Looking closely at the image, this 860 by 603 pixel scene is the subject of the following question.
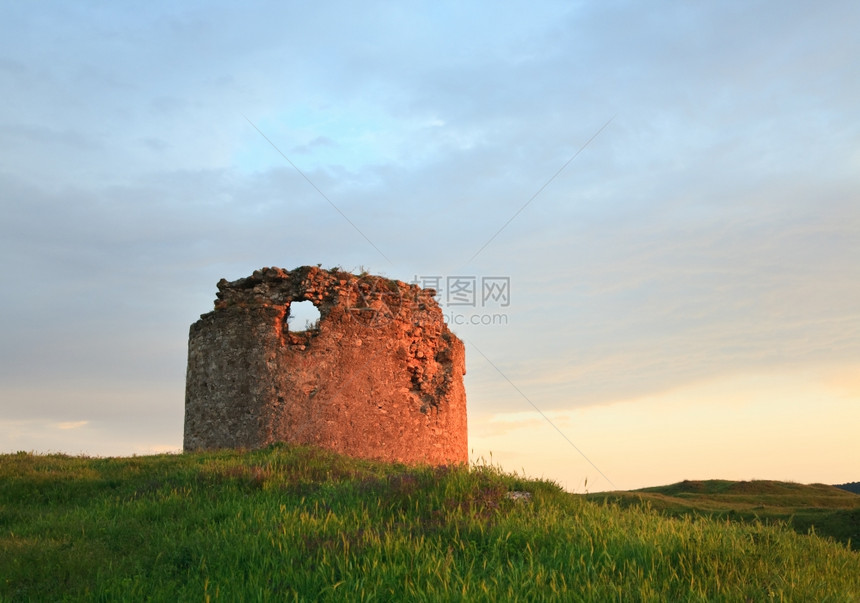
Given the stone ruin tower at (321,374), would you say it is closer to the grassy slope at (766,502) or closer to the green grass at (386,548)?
the green grass at (386,548)

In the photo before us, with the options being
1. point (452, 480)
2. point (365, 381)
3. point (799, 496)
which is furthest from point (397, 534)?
point (799, 496)

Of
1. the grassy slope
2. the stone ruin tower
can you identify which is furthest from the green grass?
the grassy slope

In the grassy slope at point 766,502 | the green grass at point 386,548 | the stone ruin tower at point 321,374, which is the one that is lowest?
the grassy slope at point 766,502

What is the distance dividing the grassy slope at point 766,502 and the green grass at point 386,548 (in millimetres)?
5650

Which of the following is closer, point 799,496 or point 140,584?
point 140,584

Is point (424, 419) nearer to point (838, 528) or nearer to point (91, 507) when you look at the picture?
point (91, 507)

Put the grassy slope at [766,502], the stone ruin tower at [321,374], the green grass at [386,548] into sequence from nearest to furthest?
the green grass at [386,548] → the stone ruin tower at [321,374] → the grassy slope at [766,502]

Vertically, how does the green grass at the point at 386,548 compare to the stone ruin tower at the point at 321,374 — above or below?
below

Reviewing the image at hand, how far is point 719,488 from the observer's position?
2805 cm

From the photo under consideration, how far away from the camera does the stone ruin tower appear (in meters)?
13.7

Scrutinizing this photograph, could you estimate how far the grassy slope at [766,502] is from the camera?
50.6 feet

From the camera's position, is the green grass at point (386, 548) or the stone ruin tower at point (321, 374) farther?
the stone ruin tower at point (321, 374)

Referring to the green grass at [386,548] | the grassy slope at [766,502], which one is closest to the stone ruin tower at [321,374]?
the green grass at [386,548]

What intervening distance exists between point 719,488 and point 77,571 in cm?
2726
